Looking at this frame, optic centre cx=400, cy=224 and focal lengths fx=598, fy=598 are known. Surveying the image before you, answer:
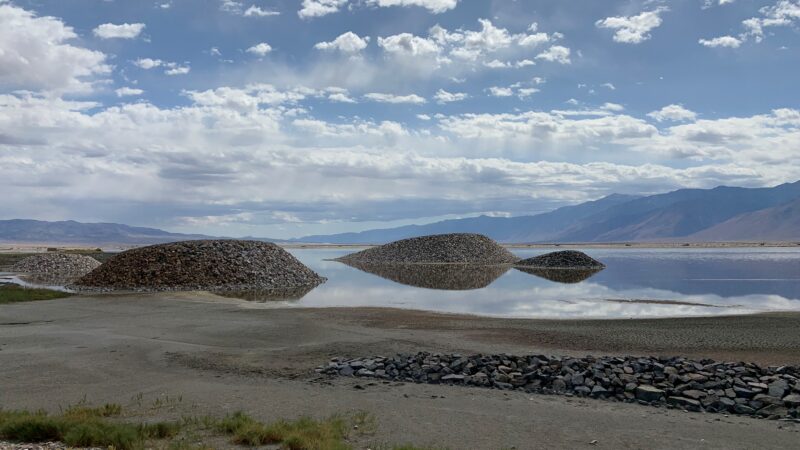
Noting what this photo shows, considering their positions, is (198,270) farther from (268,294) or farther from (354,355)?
(354,355)

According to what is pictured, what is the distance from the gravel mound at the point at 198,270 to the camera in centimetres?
4156

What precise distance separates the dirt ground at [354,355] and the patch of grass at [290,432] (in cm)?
56

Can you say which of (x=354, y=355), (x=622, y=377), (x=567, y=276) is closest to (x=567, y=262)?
(x=567, y=276)

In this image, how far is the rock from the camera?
11.5 meters

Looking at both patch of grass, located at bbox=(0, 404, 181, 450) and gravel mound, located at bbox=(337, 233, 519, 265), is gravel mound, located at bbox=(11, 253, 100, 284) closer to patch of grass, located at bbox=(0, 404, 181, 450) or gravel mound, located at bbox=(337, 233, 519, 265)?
gravel mound, located at bbox=(337, 233, 519, 265)

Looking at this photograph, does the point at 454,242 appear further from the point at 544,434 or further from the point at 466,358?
the point at 544,434

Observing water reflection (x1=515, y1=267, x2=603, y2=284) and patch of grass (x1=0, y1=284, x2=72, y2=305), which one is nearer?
patch of grass (x1=0, y1=284, x2=72, y2=305)

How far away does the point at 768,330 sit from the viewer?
20328mm

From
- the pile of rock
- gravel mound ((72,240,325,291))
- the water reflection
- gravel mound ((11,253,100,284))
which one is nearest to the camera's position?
the pile of rock

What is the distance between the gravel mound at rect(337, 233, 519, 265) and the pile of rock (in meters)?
67.6

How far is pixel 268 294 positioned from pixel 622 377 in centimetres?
2891

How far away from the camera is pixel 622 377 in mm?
12406

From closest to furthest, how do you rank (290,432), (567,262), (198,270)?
1. (290,432)
2. (198,270)
3. (567,262)

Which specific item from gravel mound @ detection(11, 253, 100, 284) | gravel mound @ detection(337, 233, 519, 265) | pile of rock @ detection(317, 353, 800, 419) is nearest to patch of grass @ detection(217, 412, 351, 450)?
pile of rock @ detection(317, 353, 800, 419)
